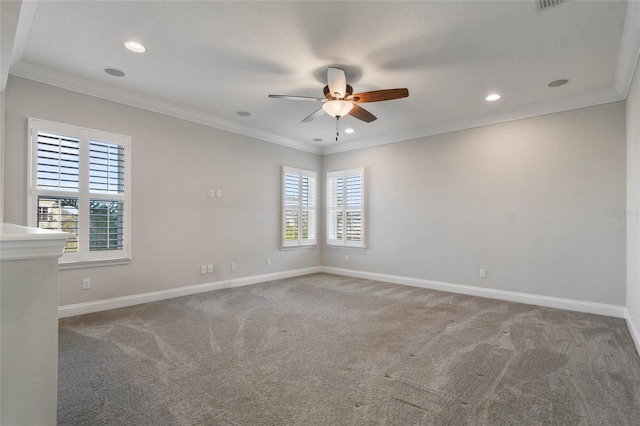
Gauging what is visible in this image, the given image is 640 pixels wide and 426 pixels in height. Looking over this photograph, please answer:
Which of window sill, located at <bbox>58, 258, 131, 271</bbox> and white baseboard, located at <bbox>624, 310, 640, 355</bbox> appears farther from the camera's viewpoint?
window sill, located at <bbox>58, 258, 131, 271</bbox>

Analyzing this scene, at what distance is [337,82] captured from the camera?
331 centimetres

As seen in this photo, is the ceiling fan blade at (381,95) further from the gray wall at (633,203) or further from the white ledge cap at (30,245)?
the white ledge cap at (30,245)

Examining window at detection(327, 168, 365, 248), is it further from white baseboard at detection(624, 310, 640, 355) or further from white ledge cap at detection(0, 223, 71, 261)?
white ledge cap at detection(0, 223, 71, 261)

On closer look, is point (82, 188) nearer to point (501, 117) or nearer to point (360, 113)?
point (360, 113)

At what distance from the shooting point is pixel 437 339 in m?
3.13

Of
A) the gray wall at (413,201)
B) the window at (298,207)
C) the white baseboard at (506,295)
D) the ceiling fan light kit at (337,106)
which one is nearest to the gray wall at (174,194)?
the gray wall at (413,201)

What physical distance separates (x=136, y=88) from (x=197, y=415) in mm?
3892

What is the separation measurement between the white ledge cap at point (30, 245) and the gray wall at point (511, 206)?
16.9 ft

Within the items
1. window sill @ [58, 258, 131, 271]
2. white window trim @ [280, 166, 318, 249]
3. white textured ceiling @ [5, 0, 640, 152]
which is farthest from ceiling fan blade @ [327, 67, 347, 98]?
window sill @ [58, 258, 131, 271]

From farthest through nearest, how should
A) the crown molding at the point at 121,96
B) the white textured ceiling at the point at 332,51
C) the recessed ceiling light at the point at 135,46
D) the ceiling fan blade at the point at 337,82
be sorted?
the crown molding at the point at 121,96
the ceiling fan blade at the point at 337,82
the recessed ceiling light at the point at 135,46
the white textured ceiling at the point at 332,51

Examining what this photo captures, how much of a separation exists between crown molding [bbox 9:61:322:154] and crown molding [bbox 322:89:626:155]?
214 cm

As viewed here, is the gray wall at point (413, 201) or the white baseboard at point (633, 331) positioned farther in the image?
the gray wall at point (413, 201)

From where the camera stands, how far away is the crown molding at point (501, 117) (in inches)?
157

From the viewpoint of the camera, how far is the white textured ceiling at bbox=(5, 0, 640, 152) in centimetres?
253
